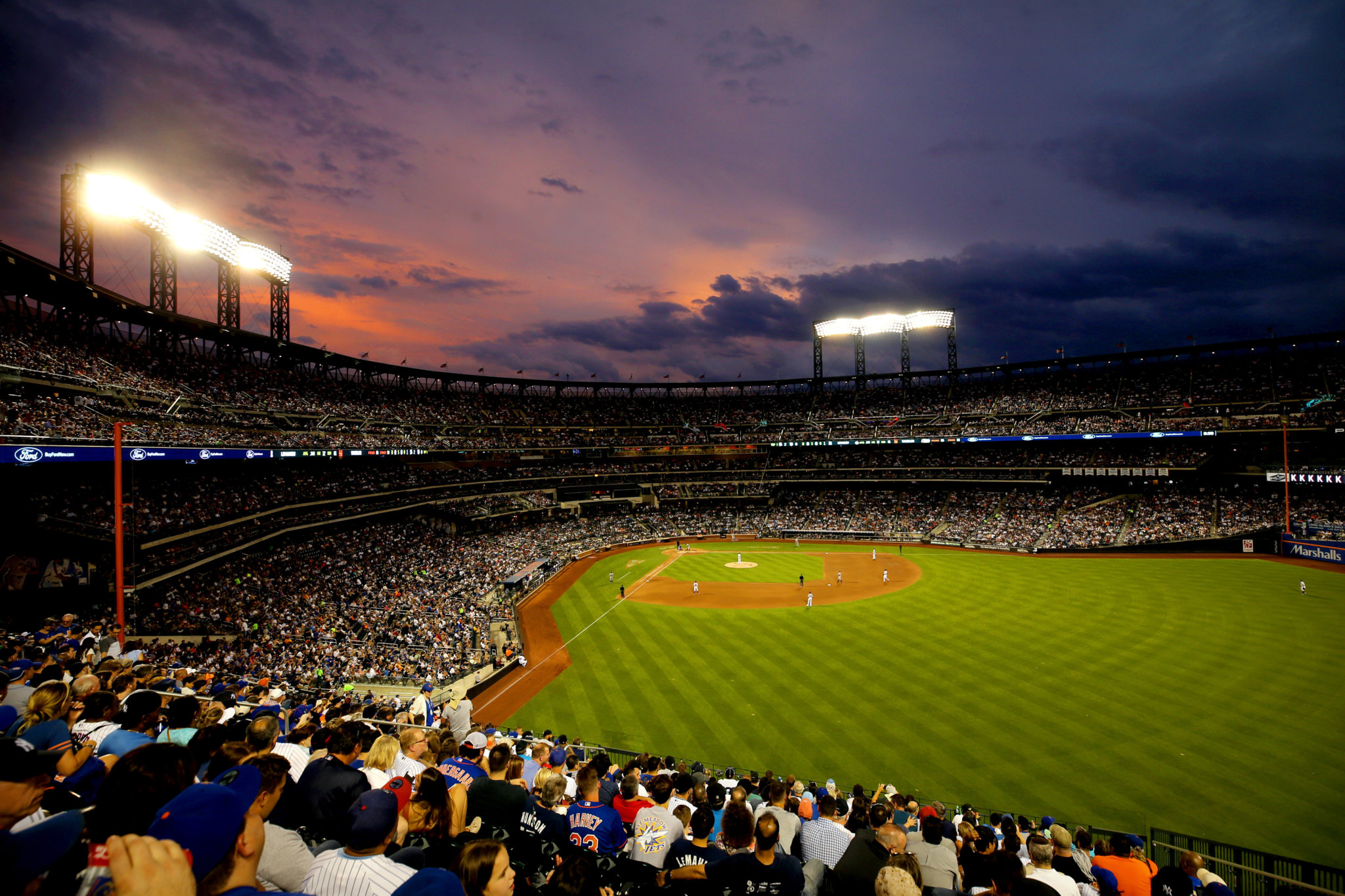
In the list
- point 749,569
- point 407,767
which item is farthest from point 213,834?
point 749,569

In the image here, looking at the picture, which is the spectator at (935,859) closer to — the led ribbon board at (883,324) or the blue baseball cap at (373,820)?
the blue baseball cap at (373,820)

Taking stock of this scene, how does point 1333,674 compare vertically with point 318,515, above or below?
below

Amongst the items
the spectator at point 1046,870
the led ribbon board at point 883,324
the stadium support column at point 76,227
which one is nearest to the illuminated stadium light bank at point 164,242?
the stadium support column at point 76,227

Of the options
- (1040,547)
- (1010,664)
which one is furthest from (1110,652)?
(1040,547)

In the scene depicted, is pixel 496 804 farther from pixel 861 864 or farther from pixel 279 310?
pixel 279 310

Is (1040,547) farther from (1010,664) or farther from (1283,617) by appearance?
(1010,664)

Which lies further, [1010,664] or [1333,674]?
[1010,664]
